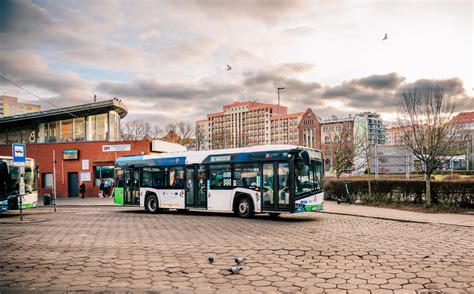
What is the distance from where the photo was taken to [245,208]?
59.3 ft

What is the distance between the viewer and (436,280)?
276 inches

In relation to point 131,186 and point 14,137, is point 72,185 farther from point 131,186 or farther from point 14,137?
point 131,186

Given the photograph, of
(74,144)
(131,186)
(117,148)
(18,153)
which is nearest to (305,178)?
(131,186)

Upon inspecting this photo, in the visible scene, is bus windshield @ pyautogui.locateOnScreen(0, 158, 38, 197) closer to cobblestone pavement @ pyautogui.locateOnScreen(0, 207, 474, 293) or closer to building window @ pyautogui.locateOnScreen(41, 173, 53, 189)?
cobblestone pavement @ pyautogui.locateOnScreen(0, 207, 474, 293)

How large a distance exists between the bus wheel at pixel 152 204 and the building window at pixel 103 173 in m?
18.0

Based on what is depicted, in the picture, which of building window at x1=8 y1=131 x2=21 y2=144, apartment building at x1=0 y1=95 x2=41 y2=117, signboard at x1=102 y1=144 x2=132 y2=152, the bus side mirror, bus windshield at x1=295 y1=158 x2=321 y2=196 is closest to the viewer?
the bus side mirror

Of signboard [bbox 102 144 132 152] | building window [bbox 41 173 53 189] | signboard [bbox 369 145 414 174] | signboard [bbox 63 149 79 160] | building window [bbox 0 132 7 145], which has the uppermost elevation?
building window [bbox 0 132 7 145]

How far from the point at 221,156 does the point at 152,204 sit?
17.9 ft

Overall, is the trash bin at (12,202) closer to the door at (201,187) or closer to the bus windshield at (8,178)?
the bus windshield at (8,178)

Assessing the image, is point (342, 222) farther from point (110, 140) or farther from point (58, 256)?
point (110, 140)

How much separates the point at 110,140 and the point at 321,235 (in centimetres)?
3183

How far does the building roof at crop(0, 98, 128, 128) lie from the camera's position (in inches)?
1564

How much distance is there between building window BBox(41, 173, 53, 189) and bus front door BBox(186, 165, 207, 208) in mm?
24865

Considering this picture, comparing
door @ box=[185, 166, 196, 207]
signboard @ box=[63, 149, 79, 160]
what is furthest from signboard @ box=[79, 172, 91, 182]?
door @ box=[185, 166, 196, 207]
